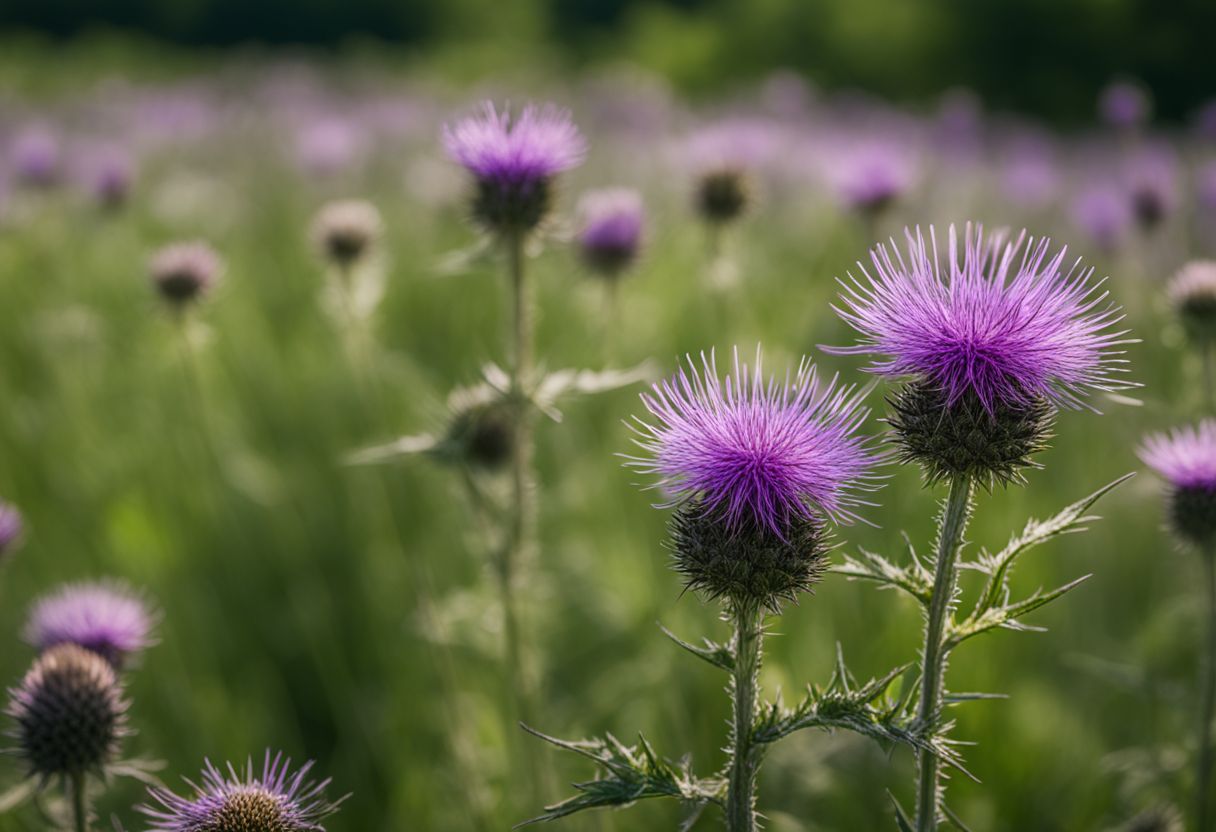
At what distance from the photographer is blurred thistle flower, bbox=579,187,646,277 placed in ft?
13.7

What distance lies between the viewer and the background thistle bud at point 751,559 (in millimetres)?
1829

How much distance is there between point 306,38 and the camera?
105ft

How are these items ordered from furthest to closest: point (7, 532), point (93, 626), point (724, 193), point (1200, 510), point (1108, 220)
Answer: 1. point (1108, 220)
2. point (724, 193)
3. point (7, 532)
4. point (93, 626)
5. point (1200, 510)

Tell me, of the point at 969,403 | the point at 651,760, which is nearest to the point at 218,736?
the point at 651,760

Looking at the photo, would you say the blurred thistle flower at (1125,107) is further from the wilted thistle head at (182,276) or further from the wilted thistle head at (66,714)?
the wilted thistle head at (66,714)

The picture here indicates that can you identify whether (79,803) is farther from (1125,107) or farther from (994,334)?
(1125,107)

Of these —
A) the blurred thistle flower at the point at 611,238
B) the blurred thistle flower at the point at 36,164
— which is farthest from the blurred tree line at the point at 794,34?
the blurred thistle flower at the point at 36,164

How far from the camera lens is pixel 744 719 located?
1.84m

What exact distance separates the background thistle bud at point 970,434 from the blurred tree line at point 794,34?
1438 centimetres

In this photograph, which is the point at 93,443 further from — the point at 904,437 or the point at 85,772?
the point at 904,437

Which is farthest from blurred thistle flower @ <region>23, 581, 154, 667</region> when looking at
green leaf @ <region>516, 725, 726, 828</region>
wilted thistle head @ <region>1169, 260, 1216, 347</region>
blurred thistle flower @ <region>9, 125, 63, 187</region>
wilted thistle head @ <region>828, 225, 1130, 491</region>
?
blurred thistle flower @ <region>9, 125, 63, 187</region>

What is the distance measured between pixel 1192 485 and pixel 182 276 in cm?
368

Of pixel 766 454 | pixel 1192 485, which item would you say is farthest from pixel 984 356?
pixel 1192 485

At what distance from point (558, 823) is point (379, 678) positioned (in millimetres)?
1695
